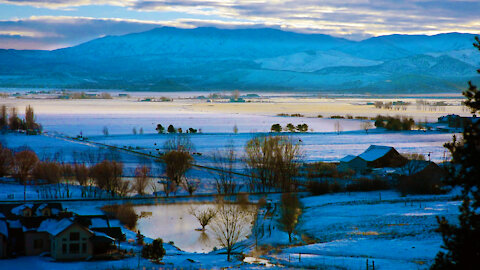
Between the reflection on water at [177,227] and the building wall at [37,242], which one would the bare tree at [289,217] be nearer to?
the reflection on water at [177,227]

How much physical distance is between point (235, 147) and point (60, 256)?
3256 cm

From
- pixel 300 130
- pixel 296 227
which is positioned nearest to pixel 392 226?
pixel 296 227

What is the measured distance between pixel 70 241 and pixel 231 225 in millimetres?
8048

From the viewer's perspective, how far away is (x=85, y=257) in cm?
2189

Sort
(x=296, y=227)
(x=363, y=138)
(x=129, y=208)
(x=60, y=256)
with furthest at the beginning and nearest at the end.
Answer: (x=363, y=138) < (x=129, y=208) < (x=296, y=227) < (x=60, y=256)

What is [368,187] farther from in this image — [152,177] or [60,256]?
[60,256]

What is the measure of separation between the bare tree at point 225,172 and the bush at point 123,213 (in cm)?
670

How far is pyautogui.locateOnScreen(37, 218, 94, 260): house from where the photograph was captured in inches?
854

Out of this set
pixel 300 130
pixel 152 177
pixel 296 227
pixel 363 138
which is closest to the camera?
pixel 296 227

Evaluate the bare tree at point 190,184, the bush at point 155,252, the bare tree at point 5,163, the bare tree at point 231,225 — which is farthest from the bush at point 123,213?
the bare tree at point 5,163

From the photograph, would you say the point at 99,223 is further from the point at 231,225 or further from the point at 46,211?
the point at 231,225

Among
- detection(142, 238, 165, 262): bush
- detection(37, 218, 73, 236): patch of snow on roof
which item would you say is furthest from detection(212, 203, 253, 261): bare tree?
detection(37, 218, 73, 236): patch of snow on roof

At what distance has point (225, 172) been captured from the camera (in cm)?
4041

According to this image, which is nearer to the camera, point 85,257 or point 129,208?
point 85,257
